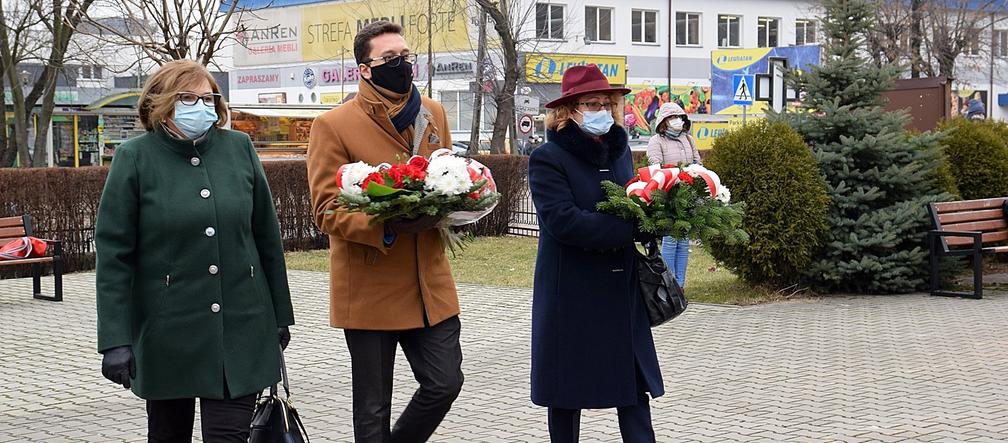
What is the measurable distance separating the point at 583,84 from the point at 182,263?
69.4 inches

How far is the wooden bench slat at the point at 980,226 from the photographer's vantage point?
12.5m

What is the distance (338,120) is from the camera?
16.6ft

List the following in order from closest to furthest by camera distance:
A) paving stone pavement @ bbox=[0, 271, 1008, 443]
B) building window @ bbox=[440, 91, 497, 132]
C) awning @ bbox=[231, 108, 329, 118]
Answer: paving stone pavement @ bbox=[0, 271, 1008, 443] < awning @ bbox=[231, 108, 329, 118] < building window @ bbox=[440, 91, 497, 132]

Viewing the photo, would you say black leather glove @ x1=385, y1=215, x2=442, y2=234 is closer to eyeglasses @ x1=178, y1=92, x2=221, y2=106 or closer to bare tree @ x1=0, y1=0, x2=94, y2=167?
eyeglasses @ x1=178, y1=92, x2=221, y2=106

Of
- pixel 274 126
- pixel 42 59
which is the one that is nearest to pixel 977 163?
pixel 42 59

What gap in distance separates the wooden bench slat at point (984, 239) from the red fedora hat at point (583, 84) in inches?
322

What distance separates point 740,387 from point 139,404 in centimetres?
372

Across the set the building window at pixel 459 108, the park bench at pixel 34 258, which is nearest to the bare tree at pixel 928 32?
the building window at pixel 459 108

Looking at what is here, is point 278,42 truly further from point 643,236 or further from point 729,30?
point 643,236

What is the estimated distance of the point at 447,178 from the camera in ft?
15.2

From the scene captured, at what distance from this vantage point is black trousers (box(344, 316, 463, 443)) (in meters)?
5.05

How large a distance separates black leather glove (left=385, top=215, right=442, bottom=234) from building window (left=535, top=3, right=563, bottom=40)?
161 ft

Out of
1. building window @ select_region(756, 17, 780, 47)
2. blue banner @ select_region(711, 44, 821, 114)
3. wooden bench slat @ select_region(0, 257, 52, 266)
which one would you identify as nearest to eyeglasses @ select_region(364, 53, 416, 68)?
wooden bench slat @ select_region(0, 257, 52, 266)

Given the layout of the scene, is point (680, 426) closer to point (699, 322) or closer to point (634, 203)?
point (634, 203)
